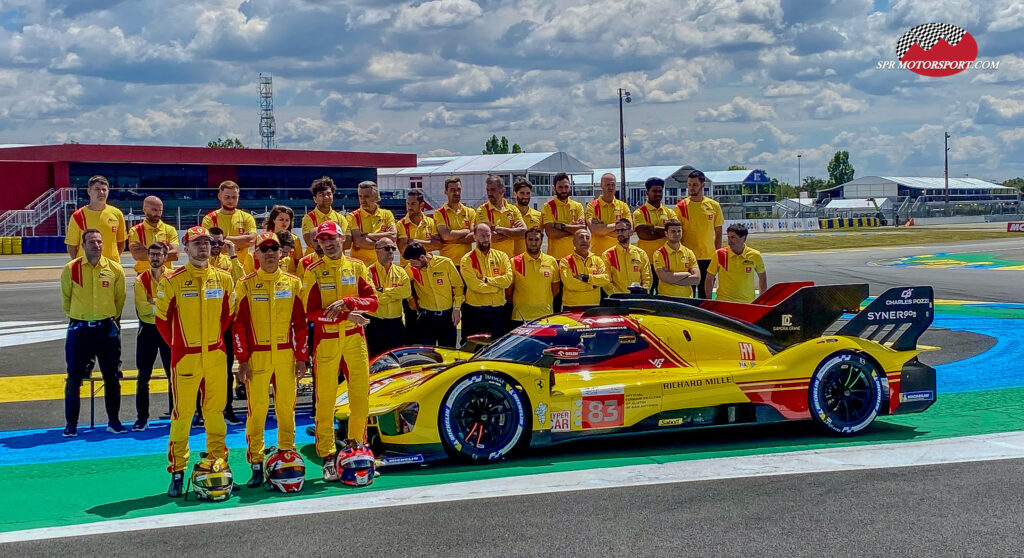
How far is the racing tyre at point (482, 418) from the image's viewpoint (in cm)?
740

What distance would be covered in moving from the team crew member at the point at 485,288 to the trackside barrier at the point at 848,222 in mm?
56293

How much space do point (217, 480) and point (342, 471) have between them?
83 cm

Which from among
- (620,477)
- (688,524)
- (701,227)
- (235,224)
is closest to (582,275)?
(701,227)

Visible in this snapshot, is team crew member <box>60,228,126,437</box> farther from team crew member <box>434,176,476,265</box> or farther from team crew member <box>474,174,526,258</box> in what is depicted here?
team crew member <box>474,174,526,258</box>

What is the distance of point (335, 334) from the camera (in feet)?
23.9

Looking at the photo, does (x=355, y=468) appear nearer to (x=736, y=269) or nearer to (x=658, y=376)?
(x=658, y=376)

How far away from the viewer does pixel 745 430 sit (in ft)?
28.6

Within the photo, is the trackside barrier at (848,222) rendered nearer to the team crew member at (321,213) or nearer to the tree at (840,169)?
the team crew member at (321,213)

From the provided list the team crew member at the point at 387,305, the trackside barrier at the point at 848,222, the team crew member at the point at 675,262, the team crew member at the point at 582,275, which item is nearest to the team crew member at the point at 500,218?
the team crew member at the point at 582,275

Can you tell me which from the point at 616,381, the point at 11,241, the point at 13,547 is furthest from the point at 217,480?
the point at 11,241

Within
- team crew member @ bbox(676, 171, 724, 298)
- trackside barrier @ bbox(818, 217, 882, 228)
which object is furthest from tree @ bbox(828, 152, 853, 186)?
team crew member @ bbox(676, 171, 724, 298)

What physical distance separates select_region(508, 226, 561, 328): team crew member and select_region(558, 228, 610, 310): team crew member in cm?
17

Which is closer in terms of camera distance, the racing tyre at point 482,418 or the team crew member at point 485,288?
the racing tyre at point 482,418

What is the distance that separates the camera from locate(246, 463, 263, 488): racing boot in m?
6.99
